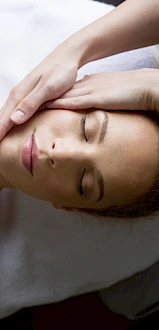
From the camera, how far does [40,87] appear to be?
859 millimetres

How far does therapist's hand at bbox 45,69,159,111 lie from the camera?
0.82m

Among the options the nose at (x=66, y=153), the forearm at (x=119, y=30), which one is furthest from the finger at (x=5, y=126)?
the forearm at (x=119, y=30)

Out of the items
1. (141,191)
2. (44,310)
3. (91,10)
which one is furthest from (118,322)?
(91,10)

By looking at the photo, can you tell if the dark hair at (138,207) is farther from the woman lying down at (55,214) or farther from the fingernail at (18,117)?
the fingernail at (18,117)

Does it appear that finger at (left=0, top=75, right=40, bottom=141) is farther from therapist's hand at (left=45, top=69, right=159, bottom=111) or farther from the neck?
the neck

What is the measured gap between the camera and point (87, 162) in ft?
2.71

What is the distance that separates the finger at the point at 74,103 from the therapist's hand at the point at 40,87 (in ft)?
0.05

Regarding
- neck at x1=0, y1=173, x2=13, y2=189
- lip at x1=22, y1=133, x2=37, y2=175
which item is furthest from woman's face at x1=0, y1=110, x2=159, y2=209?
neck at x1=0, y1=173, x2=13, y2=189

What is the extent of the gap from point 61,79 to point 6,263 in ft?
1.54

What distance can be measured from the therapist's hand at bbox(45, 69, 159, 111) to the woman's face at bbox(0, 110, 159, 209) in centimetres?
2

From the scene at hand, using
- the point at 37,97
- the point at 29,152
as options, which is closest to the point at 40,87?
the point at 37,97

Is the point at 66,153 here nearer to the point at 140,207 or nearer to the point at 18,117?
the point at 18,117

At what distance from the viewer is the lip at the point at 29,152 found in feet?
2.71

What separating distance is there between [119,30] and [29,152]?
13.8 inches
